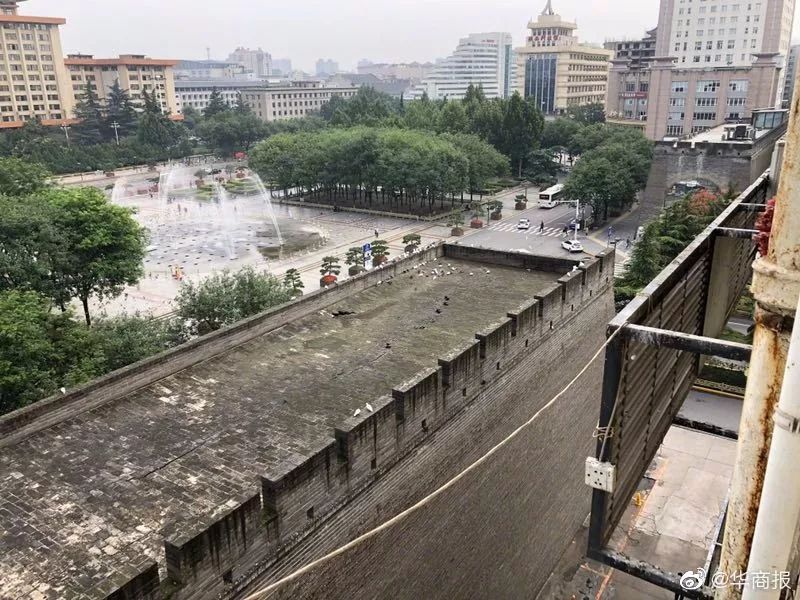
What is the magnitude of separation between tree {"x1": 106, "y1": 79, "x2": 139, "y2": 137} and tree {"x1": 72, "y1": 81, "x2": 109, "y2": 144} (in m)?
1.44

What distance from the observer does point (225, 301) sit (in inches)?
997

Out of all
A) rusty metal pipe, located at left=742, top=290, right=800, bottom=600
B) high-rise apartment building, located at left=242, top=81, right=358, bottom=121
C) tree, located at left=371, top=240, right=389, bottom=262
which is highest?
high-rise apartment building, located at left=242, top=81, right=358, bottom=121

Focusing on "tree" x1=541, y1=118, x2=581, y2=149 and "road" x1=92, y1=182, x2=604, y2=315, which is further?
"tree" x1=541, y1=118, x2=581, y2=149

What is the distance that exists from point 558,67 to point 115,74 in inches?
3230

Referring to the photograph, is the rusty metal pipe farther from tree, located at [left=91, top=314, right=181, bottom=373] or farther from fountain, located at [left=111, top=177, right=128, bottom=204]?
fountain, located at [left=111, top=177, right=128, bottom=204]

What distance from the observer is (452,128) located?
263 feet

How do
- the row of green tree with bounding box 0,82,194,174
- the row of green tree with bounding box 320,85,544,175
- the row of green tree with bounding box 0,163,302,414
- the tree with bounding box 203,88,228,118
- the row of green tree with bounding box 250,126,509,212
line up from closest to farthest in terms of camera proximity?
1. the row of green tree with bounding box 0,163,302,414
2. the row of green tree with bounding box 250,126,509,212
3. the row of green tree with bounding box 320,85,544,175
4. the row of green tree with bounding box 0,82,194,174
5. the tree with bounding box 203,88,228,118

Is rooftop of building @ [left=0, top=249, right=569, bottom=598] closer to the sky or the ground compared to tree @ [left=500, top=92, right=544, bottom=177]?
closer to the ground

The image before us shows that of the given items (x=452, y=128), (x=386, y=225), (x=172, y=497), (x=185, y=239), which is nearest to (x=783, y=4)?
(x=452, y=128)

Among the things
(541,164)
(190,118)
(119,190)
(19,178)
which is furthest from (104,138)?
(19,178)

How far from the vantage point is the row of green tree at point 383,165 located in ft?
198

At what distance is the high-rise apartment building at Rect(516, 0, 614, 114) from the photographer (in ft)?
427

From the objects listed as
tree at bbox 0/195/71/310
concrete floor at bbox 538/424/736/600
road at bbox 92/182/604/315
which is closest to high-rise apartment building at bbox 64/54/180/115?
road at bbox 92/182/604/315

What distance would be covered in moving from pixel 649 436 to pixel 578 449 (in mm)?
11949
